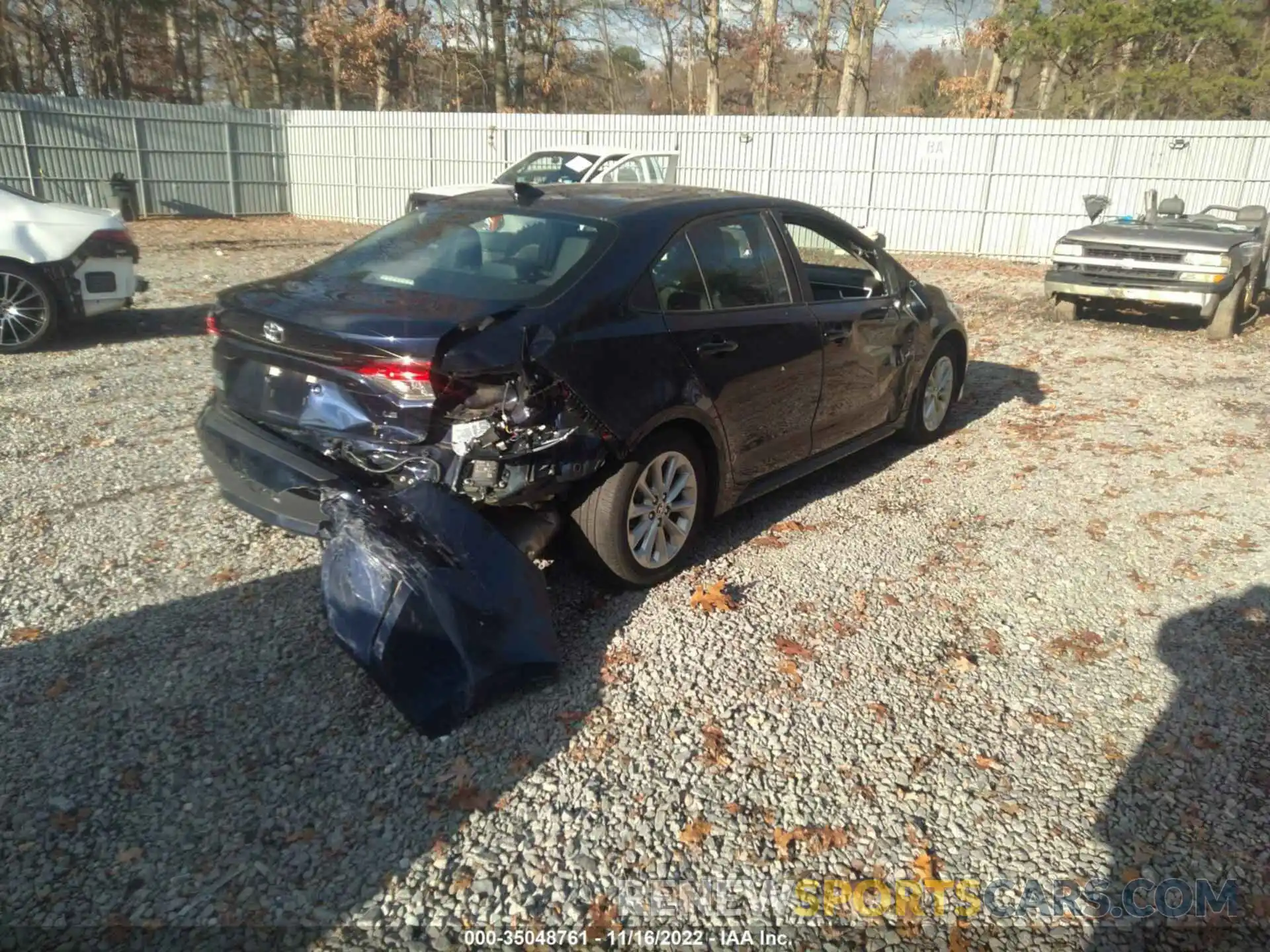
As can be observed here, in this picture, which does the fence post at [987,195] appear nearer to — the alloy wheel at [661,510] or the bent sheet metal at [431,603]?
the alloy wheel at [661,510]

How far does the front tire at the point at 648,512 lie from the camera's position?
155 inches

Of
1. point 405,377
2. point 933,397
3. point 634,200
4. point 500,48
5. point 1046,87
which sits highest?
point 500,48

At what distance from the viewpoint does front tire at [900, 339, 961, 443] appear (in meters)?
6.34

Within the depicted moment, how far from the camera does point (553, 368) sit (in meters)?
3.61

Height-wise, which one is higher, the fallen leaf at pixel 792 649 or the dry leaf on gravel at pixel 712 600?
the dry leaf on gravel at pixel 712 600

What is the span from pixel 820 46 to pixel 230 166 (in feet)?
59.4

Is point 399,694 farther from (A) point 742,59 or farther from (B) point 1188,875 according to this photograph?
(A) point 742,59

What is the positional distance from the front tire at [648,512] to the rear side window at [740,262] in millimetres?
798

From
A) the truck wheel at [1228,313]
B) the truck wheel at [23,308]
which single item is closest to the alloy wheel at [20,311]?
the truck wheel at [23,308]

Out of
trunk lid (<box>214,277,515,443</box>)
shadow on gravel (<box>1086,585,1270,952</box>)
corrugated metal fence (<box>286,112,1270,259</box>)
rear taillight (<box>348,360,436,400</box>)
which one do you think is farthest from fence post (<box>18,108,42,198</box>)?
shadow on gravel (<box>1086,585,1270,952</box>)

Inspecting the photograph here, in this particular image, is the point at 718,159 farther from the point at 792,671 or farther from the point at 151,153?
the point at 792,671

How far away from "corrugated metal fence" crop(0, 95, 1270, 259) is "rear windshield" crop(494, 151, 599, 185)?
4.85 metres

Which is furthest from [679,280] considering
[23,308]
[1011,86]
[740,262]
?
[1011,86]

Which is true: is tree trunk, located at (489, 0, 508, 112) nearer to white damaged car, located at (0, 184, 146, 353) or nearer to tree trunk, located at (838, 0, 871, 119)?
tree trunk, located at (838, 0, 871, 119)
